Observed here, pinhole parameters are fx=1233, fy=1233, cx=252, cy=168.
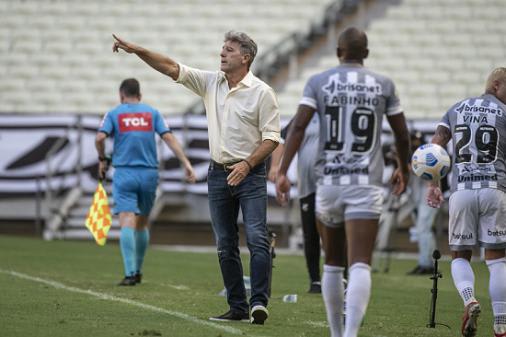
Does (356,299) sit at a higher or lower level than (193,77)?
lower

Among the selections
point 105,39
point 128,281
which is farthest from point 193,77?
point 105,39

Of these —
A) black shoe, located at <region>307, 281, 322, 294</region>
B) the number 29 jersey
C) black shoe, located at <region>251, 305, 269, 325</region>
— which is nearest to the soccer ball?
the number 29 jersey

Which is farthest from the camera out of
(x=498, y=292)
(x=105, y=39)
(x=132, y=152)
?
(x=105, y=39)

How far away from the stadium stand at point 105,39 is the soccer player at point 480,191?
1640cm

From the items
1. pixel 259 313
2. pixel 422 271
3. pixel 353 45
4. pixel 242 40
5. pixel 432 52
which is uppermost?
pixel 432 52

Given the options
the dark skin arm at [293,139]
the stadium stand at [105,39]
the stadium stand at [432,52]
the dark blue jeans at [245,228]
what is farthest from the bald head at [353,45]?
the stadium stand at [105,39]

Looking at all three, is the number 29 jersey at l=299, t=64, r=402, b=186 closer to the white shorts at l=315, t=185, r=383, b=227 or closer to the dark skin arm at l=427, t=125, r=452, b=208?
the white shorts at l=315, t=185, r=383, b=227

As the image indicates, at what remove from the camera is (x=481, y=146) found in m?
8.73

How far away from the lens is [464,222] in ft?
28.7

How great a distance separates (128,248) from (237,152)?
358 cm

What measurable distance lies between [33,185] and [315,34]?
755 cm

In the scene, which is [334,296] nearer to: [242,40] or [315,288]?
[242,40]

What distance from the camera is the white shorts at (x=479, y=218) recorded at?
8695 mm

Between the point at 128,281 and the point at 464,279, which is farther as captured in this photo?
the point at 128,281
